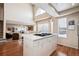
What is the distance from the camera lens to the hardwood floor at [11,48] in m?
1.48

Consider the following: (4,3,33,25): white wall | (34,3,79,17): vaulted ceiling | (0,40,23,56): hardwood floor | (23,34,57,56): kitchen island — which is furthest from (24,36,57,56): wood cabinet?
(34,3,79,17): vaulted ceiling

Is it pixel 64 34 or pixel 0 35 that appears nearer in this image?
pixel 0 35

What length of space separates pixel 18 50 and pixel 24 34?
292 millimetres

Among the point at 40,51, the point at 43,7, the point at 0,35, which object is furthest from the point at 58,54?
the point at 0,35

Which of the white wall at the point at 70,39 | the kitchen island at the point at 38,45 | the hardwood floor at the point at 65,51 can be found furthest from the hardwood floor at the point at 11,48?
the white wall at the point at 70,39

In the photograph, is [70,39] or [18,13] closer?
[18,13]

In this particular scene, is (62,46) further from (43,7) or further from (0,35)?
(0,35)

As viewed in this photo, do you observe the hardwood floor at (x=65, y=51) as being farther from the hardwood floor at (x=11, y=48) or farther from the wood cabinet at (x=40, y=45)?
the hardwood floor at (x=11, y=48)

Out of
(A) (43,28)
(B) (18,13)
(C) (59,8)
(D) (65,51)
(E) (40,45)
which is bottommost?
(D) (65,51)

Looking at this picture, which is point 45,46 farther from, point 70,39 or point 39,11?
point 39,11

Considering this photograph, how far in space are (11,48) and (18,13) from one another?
24.4 inches

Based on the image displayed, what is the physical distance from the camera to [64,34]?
5.42 feet

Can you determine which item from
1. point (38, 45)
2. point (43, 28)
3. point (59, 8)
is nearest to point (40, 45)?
point (38, 45)

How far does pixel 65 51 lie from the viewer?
161cm
